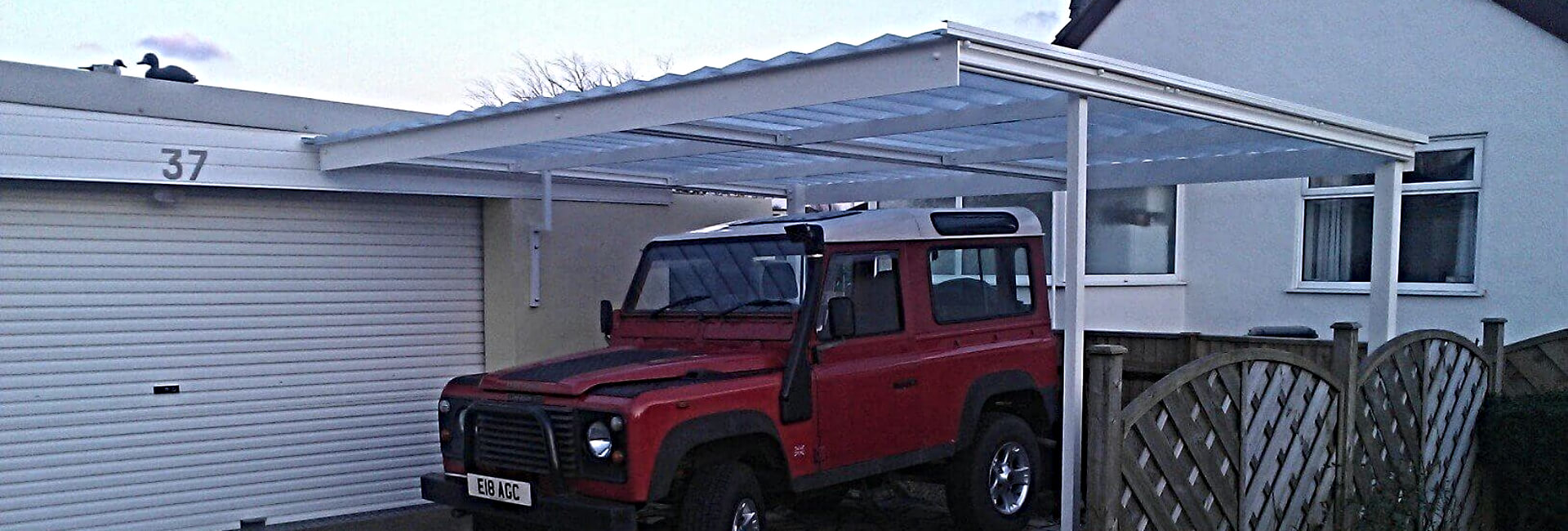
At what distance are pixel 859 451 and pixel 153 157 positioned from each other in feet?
15.6

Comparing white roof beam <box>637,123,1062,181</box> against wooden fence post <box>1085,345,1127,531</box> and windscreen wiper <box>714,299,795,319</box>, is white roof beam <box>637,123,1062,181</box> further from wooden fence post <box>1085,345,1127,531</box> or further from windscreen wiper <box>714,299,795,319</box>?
wooden fence post <box>1085,345,1127,531</box>

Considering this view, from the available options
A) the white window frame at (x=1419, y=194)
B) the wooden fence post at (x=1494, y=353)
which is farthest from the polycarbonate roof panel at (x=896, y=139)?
the white window frame at (x=1419, y=194)

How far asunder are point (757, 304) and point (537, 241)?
3.15 meters

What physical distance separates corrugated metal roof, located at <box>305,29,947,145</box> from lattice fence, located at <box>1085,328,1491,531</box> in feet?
5.37

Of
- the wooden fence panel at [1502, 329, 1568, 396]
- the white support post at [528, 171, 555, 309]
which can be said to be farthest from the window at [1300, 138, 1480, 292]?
the white support post at [528, 171, 555, 309]

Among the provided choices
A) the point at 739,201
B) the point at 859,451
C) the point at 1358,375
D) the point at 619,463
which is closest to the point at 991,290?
the point at 859,451

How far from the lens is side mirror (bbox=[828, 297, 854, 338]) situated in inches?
Result: 249

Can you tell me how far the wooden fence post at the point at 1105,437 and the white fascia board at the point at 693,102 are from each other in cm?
140

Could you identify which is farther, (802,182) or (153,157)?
(802,182)

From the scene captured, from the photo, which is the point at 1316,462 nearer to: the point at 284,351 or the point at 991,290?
the point at 991,290

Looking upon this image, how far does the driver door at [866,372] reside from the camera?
6.43 metres

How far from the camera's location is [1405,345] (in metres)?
6.95

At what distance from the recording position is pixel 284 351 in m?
8.41

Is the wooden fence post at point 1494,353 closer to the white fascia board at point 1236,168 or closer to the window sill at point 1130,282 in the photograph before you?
the white fascia board at point 1236,168
